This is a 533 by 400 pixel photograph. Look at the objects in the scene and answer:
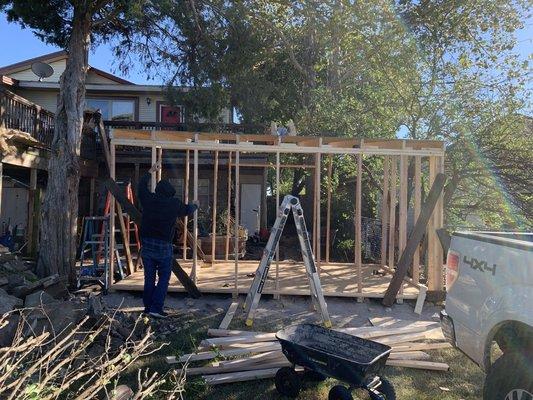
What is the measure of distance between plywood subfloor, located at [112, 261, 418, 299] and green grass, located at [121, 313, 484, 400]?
187cm

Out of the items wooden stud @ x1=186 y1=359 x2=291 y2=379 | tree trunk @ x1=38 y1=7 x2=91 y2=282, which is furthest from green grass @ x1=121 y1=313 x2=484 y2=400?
tree trunk @ x1=38 y1=7 x2=91 y2=282

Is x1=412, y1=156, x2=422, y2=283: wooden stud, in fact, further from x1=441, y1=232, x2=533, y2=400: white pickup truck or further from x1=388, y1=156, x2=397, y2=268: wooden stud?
x1=441, y1=232, x2=533, y2=400: white pickup truck

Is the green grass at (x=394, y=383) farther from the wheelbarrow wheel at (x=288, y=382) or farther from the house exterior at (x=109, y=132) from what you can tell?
the house exterior at (x=109, y=132)

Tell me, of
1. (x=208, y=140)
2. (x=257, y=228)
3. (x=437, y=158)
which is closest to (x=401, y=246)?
(x=437, y=158)

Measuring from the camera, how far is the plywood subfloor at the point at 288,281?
740 cm

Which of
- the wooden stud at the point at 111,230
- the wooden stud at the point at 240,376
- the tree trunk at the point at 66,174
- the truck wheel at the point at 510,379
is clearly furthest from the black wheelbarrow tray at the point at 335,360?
the tree trunk at the point at 66,174

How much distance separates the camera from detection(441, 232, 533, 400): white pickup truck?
10.5 ft

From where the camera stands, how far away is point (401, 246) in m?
7.73

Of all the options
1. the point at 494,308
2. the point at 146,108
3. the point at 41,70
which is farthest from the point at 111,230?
the point at 146,108

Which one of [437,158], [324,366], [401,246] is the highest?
[437,158]

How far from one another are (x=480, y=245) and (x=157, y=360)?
11.4 ft

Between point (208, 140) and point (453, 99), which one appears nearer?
point (208, 140)

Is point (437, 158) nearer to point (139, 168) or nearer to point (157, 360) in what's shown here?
point (157, 360)

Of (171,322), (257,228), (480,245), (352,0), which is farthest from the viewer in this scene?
(257,228)
